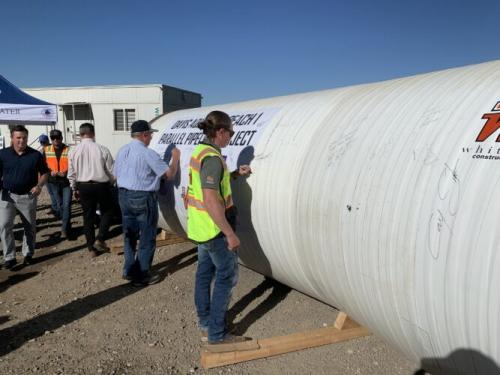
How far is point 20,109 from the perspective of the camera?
978 centimetres

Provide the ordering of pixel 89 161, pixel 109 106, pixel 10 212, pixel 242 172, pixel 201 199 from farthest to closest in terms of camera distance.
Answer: pixel 109 106 < pixel 89 161 < pixel 10 212 < pixel 242 172 < pixel 201 199

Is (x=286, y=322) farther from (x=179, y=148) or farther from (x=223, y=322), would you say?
(x=179, y=148)

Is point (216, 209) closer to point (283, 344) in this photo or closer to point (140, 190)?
point (283, 344)

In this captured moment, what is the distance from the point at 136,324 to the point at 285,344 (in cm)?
163

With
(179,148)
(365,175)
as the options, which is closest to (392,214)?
(365,175)

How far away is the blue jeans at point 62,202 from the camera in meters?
7.69

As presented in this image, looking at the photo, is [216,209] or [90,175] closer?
[216,209]

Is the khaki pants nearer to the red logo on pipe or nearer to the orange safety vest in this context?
the orange safety vest

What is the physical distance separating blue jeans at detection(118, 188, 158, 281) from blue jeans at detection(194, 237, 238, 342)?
5.30 ft

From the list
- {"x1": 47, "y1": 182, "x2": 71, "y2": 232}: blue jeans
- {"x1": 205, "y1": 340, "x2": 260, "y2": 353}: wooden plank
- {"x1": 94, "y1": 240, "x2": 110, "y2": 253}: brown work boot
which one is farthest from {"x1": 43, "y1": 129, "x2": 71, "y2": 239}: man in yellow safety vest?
{"x1": 205, "y1": 340, "x2": 260, "y2": 353}: wooden plank

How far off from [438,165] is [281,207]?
1.61m

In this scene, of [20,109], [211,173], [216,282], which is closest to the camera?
[211,173]

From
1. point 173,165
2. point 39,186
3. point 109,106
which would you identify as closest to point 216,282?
point 173,165
